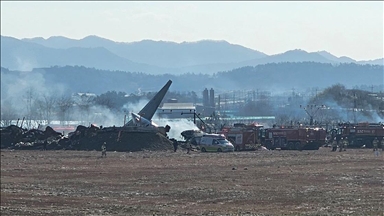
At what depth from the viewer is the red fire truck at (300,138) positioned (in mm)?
79037

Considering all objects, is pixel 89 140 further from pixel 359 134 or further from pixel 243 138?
pixel 359 134

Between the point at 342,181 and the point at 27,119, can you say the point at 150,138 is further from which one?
the point at 27,119

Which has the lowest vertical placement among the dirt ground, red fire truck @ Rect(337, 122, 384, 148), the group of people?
the dirt ground

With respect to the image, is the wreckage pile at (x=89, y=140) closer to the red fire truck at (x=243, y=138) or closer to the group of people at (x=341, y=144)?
the red fire truck at (x=243, y=138)

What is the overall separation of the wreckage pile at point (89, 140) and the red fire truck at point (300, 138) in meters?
10.4

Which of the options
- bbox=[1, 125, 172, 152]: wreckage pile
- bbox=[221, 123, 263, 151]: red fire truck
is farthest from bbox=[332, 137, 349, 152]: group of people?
bbox=[1, 125, 172, 152]: wreckage pile

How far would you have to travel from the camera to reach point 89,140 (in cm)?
7956

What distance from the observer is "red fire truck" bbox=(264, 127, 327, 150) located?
79.0m

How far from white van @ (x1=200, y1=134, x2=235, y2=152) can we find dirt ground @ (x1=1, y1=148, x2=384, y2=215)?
40.8 feet

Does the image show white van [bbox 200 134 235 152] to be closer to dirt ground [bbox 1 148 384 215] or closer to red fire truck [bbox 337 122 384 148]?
A: dirt ground [bbox 1 148 384 215]

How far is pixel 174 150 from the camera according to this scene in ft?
247

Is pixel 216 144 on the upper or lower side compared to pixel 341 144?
upper

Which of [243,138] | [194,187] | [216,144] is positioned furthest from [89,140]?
[194,187]

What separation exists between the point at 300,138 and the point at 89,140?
61.2ft
